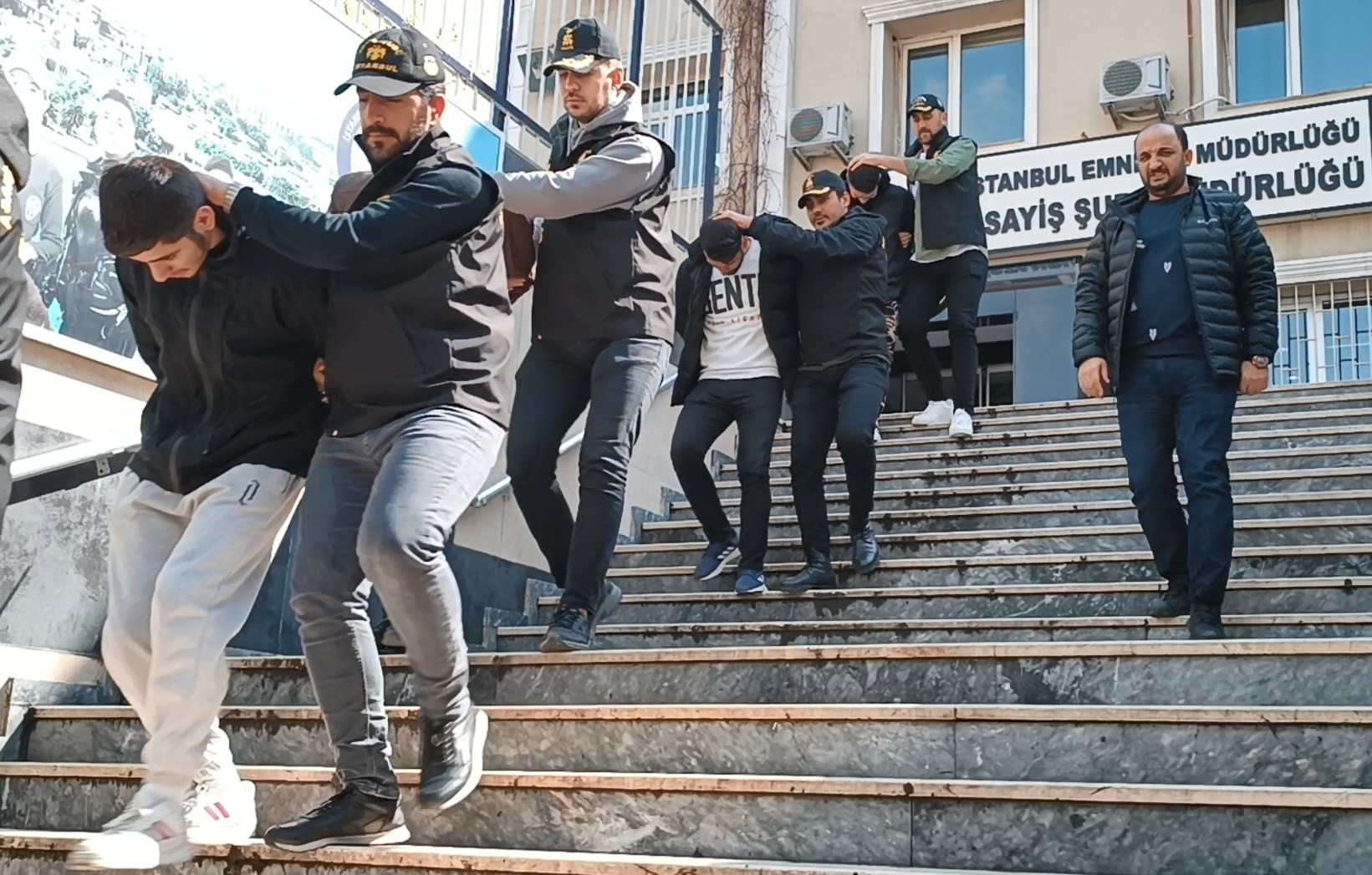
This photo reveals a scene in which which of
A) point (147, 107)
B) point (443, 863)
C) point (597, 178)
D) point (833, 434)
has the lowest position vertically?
point (443, 863)

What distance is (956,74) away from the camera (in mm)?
12883

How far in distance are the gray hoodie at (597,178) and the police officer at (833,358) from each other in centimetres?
102

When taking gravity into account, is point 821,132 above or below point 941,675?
above

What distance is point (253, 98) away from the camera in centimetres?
579

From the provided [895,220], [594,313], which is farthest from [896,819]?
[895,220]

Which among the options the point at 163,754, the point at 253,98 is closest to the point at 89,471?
the point at 253,98

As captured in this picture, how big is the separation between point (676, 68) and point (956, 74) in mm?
4522

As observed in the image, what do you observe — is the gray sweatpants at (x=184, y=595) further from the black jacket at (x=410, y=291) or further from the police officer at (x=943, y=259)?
the police officer at (x=943, y=259)

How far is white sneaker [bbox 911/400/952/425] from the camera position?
7582 mm

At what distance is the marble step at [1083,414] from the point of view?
23.2ft

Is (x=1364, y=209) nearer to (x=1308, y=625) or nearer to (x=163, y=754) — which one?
(x=1308, y=625)

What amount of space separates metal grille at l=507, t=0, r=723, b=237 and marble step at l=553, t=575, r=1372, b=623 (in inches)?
157

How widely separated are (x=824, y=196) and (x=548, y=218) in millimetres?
1716

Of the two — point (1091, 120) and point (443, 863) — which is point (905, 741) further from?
point (1091, 120)
